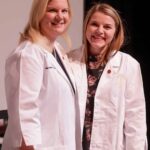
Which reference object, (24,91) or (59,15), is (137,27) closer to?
(59,15)

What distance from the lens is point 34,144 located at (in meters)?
1.66

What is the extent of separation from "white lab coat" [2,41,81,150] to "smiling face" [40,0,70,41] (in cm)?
10

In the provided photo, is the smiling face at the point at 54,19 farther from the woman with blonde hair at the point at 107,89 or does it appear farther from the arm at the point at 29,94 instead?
the woman with blonde hair at the point at 107,89

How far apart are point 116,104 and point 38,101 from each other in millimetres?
488

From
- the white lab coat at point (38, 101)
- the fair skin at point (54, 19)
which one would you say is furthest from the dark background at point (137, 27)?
the white lab coat at point (38, 101)

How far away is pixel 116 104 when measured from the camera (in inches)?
80.6

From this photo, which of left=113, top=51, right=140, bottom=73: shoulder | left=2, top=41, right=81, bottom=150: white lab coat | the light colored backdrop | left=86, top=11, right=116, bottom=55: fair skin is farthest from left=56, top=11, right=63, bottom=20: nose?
the light colored backdrop

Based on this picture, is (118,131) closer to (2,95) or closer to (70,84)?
(70,84)

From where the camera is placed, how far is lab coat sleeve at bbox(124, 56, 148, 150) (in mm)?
2084

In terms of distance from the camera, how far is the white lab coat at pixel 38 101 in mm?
1649

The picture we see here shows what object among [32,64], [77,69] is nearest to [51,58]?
[32,64]

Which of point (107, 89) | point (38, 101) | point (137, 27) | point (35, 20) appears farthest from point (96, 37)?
point (137, 27)

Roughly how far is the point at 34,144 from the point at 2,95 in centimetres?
102

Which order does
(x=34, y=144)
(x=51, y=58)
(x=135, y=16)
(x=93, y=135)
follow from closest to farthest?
(x=34, y=144) → (x=51, y=58) → (x=93, y=135) → (x=135, y=16)
